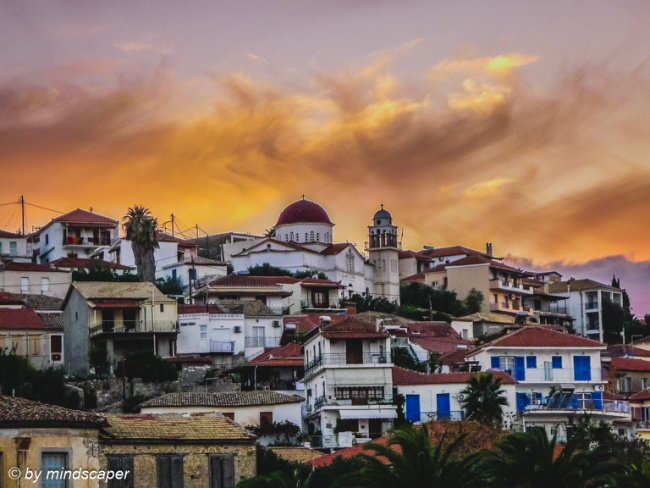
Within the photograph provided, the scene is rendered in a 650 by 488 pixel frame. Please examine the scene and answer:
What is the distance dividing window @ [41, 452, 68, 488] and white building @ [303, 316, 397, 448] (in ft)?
99.6

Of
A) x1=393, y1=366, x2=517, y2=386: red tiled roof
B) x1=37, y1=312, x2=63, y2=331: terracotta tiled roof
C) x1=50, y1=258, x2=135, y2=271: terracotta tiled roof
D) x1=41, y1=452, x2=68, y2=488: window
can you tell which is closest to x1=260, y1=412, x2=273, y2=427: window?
x1=393, y1=366, x2=517, y2=386: red tiled roof

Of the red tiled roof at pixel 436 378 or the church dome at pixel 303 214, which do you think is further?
the church dome at pixel 303 214

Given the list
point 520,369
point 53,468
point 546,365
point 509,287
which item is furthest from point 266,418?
point 509,287

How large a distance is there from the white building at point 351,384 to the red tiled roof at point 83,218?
54.4 m

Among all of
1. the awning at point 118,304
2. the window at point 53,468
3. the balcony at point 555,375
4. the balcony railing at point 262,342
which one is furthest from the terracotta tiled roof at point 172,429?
the balcony railing at point 262,342

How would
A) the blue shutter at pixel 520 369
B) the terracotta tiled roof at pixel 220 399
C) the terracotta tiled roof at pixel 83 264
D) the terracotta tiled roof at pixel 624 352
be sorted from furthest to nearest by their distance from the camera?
the terracotta tiled roof at pixel 83 264
the terracotta tiled roof at pixel 624 352
the blue shutter at pixel 520 369
the terracotta tiled roof at pixel 220 399

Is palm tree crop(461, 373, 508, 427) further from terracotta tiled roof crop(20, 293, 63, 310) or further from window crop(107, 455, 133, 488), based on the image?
terracotta tiled roof crop(20, 293, 63, 310)

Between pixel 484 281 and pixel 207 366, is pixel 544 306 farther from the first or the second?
pixel 207 366

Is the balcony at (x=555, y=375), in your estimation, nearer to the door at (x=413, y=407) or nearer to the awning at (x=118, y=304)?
the door at (x=413, y=407)

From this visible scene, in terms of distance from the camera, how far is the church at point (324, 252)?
118 meters

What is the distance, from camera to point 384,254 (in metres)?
127

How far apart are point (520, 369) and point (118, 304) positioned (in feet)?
76.7

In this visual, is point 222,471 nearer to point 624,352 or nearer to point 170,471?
point 170,471

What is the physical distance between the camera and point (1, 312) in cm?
8462
